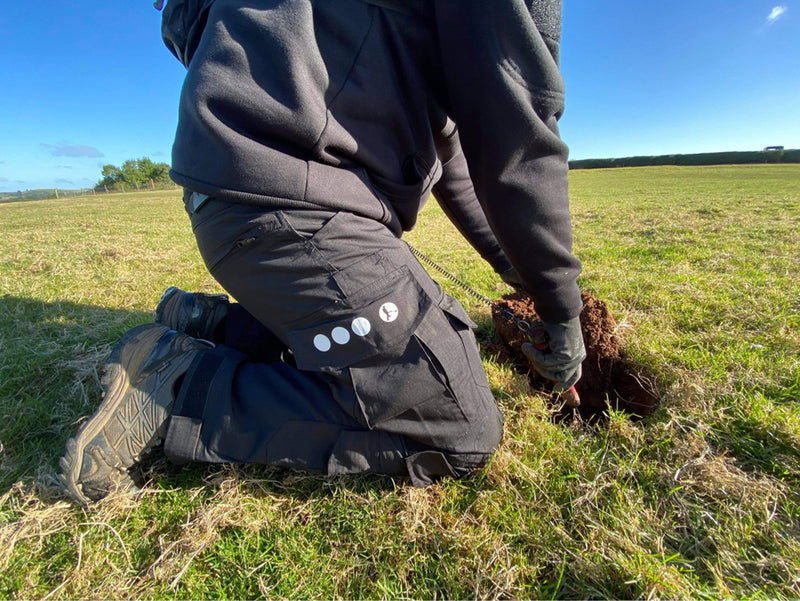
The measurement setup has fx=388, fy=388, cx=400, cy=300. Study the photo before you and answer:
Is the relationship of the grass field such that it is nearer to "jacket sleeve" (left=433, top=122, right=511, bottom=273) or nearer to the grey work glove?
the grey work glove

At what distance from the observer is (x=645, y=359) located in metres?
2.11

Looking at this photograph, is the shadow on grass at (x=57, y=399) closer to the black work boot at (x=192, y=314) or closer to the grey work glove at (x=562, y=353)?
the black work boot at (x=192, y=314)

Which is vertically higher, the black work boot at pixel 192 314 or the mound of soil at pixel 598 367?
the black work boot at pixel 192 314

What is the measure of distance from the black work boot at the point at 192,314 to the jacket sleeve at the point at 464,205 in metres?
1.37

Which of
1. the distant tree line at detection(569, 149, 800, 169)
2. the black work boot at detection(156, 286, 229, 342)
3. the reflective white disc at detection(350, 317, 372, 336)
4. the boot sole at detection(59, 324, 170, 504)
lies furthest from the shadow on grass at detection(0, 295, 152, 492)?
the distant tree line at detection(569, 149, 800, 169)

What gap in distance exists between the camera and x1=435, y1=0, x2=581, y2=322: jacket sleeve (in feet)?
3.90

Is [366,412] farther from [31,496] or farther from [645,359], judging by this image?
[645,359]

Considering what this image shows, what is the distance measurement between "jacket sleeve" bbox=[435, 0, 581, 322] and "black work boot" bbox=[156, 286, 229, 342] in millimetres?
1482

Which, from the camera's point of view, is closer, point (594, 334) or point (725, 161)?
point (594, 334)

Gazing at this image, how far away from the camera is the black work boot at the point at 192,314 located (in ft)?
6.50

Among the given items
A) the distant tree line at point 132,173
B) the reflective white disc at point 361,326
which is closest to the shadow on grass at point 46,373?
the reflective white disc at point 361,326

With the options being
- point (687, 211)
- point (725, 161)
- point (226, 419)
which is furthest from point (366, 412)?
point (725, 161)

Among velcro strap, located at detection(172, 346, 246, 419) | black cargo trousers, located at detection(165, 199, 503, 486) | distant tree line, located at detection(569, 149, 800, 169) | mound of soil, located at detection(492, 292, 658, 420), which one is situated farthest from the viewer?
distant tree line, located at detection(569, 149, 800, 169)

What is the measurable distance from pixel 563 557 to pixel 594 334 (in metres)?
1.33
